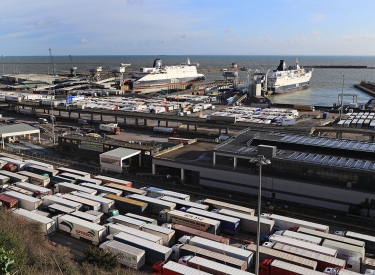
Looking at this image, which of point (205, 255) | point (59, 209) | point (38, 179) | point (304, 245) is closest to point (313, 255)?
point (304, 245)

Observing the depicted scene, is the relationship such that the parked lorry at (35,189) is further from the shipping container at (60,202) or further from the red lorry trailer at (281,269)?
the red lorry trailer at (281,269)

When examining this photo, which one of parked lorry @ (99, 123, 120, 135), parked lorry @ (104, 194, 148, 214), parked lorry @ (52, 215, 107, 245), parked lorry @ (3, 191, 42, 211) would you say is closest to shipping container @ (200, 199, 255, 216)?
parked lorry @ (104, 194, 148, 214)

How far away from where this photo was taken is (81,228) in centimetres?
2034

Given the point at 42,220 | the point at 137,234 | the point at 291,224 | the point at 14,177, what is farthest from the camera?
the point at 14,177

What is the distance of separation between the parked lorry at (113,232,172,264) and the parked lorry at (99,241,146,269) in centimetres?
26

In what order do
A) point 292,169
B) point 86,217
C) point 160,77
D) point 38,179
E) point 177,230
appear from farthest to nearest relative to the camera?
point 160,77 → point 38,179 → point 292,169 → point 86,217 → point 177,230

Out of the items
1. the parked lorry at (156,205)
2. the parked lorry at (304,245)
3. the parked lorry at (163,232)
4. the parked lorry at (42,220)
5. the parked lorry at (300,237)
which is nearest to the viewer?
the parked lorry at (304,245)

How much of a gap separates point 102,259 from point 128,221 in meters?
4.53

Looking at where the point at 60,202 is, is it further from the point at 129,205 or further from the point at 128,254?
the point at 128,254

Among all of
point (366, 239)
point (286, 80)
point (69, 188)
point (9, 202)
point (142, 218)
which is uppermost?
point (286, 80)

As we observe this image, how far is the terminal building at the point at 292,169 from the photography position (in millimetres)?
24016

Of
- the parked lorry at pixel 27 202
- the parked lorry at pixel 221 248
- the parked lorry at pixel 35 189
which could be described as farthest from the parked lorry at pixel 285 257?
the parked lorry at pixel 35 189

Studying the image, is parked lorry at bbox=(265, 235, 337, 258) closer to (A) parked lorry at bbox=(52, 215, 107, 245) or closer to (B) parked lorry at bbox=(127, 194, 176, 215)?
(B) parked lorry at bbox=(127, 194, 176, 215)

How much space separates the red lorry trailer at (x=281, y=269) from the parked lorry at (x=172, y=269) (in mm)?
2902
